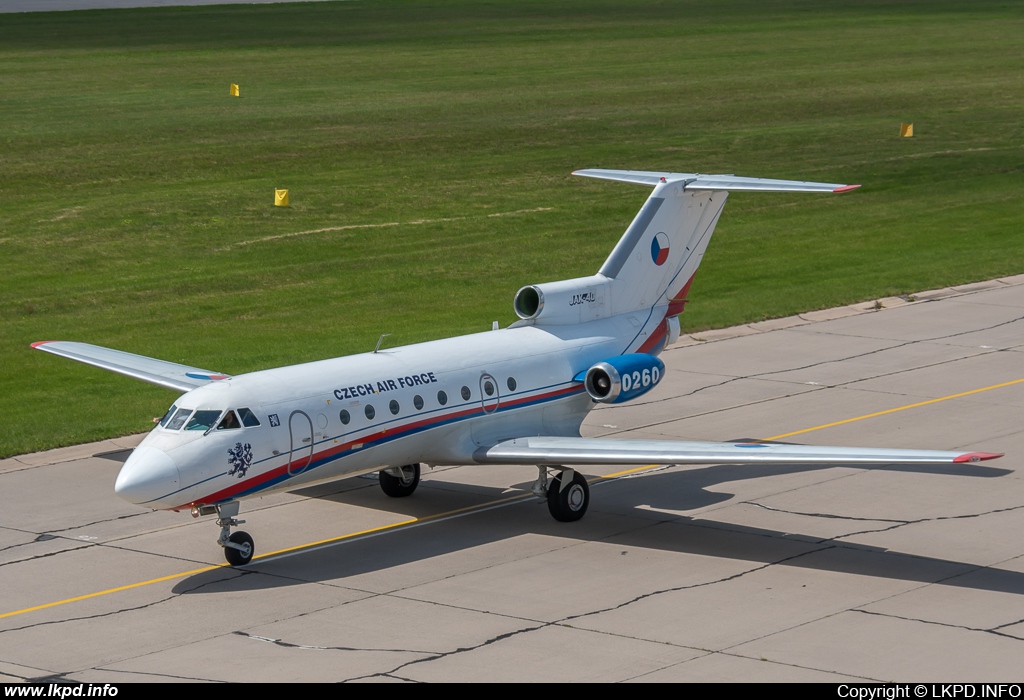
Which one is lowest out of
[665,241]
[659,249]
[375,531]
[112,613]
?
[112,613]

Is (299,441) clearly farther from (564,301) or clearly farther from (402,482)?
(564,301)

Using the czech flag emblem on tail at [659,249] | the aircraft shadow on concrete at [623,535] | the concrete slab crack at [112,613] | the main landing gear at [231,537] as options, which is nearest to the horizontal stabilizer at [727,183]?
the czech flag emblem on tail at [659,249]

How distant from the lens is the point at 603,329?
23.9 m

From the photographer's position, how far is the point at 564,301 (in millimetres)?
23422

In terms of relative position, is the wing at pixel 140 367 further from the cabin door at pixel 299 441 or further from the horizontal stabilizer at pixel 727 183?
the horizontal stabilizer at pixel 727 183

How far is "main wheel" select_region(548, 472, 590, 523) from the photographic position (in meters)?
21.0

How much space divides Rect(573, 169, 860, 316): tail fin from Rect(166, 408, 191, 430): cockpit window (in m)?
7.89

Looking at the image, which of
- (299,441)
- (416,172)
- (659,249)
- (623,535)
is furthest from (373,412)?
(416,172)

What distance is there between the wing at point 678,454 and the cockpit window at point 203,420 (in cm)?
413

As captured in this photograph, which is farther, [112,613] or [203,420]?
[203,420]

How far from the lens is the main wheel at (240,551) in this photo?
1920 centimetres

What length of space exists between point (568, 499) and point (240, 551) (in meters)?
4.82

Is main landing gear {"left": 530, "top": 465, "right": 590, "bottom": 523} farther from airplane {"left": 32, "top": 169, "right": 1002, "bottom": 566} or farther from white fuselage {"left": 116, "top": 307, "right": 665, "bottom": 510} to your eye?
white fuselage {"left": 116, "top": 307, "right": 665, "bottom": 510}

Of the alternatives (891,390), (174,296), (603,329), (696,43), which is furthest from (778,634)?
(696,43)
